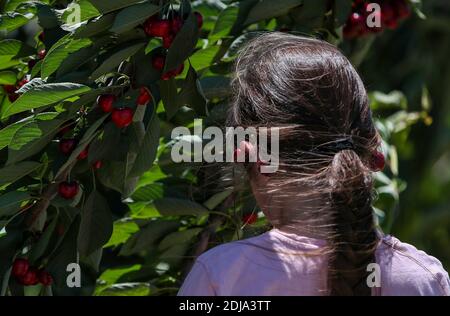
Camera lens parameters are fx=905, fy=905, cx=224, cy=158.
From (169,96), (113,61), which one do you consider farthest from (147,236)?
(113,61)

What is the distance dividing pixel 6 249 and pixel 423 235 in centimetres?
308

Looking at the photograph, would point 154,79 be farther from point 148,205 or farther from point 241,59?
point 148,205

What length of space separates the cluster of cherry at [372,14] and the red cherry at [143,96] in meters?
0.61

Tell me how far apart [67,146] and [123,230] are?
0.37 m

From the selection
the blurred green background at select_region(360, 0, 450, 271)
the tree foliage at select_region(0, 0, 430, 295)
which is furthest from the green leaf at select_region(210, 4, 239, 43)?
the blurred green background at select_region(360, 0, 450, 271)

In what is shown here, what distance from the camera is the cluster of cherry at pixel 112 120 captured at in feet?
5.47

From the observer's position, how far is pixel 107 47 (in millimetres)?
1740

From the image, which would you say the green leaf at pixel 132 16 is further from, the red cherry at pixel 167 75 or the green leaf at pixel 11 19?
the green leaf at pixel 11 19

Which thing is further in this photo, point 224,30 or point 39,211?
point 224,30

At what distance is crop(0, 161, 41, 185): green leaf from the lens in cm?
167

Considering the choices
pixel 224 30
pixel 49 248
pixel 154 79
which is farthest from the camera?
pixel 224 30

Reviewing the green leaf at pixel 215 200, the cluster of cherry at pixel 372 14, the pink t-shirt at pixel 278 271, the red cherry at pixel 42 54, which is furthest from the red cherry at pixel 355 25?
the pink t-shirt at pixel 278 271

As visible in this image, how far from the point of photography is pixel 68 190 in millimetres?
1724
